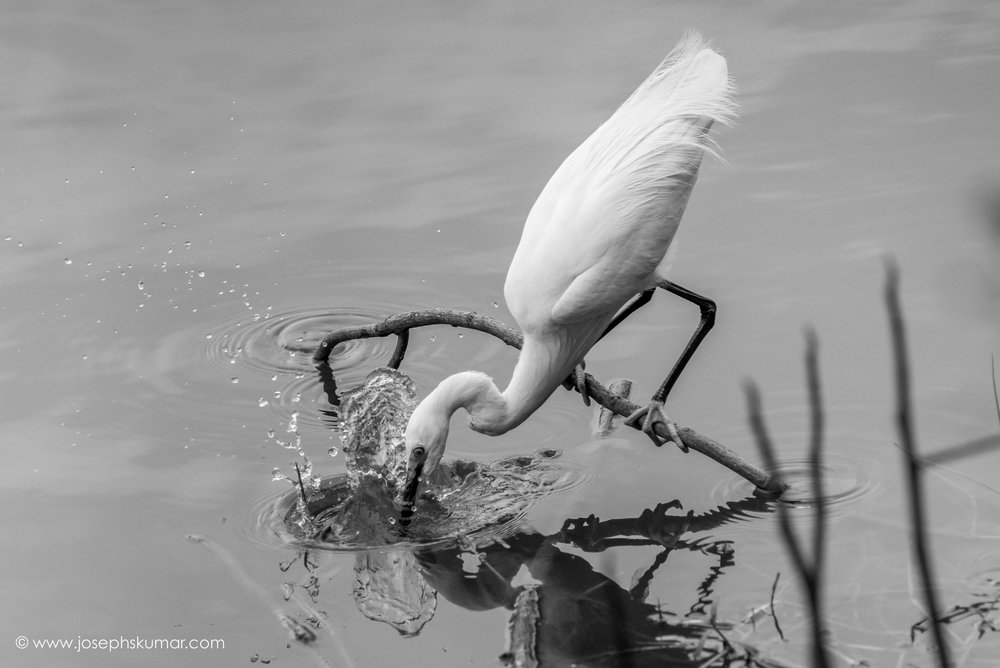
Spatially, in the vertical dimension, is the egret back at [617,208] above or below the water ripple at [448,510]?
above

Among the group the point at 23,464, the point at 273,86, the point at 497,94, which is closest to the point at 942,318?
the point at 497,94

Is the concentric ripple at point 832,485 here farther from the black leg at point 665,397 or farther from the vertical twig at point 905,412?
the vertical twig at point 905,412

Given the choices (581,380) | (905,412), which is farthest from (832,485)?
(905,412)

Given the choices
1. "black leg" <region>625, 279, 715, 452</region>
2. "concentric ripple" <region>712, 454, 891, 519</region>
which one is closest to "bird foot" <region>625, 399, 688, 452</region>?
"black leg" <region>625, 279, 715, 452</region>

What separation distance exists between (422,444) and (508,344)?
4.23 feet

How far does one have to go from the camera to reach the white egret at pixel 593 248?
17.6 feet

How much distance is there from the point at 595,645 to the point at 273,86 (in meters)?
7.30

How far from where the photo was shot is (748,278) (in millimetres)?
7449

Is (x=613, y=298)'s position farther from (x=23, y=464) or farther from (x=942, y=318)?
(x=23, y=464)

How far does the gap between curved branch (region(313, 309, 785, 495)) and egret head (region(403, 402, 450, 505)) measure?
928 mm

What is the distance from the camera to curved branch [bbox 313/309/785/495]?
17.4 ft

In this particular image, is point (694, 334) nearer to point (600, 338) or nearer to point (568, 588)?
point (600, 338)

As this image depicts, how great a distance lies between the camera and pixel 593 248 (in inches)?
212

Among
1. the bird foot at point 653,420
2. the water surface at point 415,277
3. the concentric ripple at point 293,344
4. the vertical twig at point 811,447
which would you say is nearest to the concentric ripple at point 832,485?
the water surface at point 415,277
